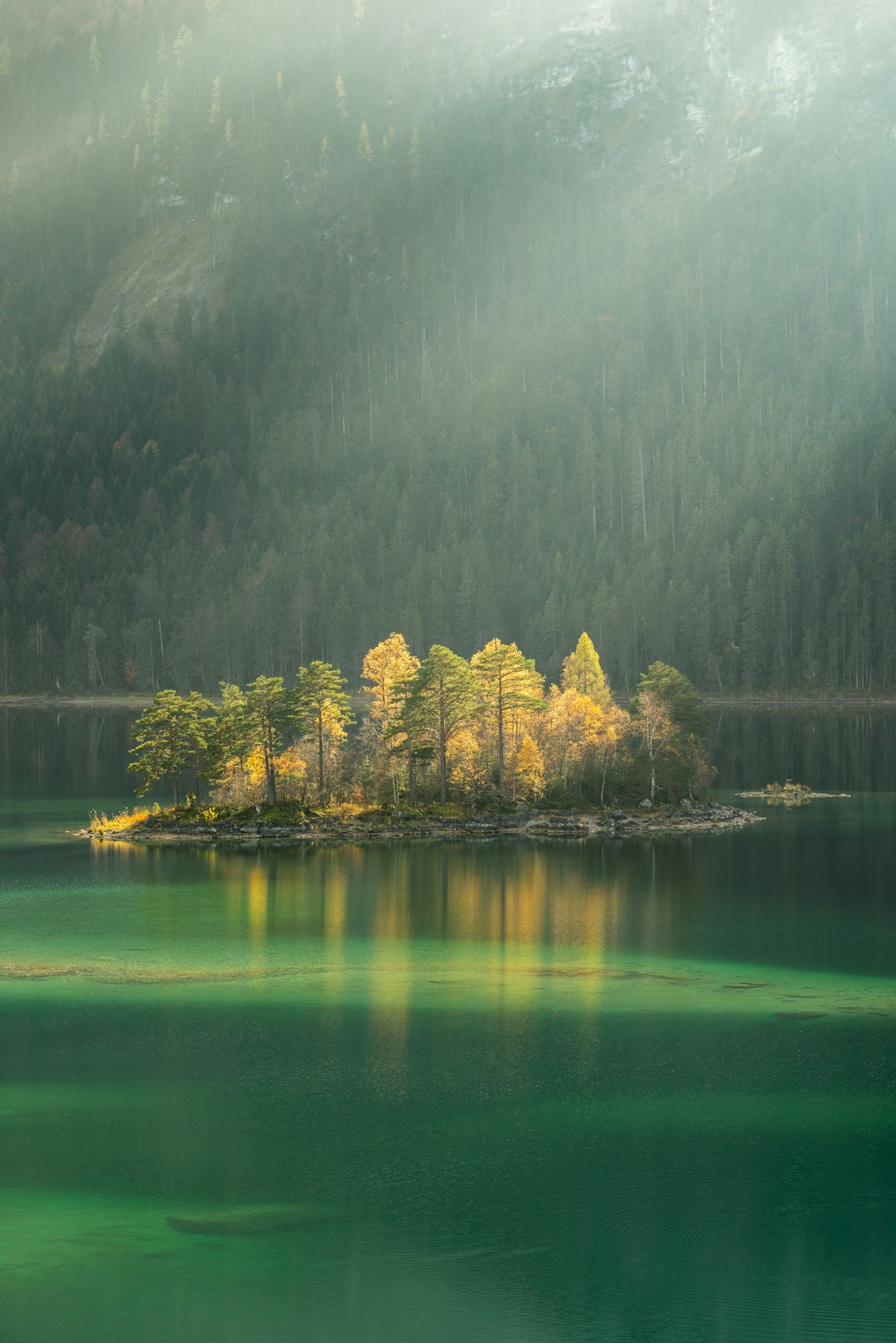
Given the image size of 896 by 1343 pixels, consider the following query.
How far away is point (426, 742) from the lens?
283 ft

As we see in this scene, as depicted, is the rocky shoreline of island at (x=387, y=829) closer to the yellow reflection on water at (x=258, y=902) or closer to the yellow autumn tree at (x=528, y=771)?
the yellow autumn tree at (x=528, y=771)

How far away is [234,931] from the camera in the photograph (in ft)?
187

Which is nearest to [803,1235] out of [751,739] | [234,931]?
[234,931]

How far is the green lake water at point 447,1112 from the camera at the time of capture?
25.7 m

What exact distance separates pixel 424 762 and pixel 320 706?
7.43 metres

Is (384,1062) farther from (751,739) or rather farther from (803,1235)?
(751,739)

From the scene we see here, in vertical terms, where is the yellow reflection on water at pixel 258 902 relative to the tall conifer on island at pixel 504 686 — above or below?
below

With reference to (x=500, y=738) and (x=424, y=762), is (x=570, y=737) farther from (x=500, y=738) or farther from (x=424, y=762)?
(x=424, y=762)

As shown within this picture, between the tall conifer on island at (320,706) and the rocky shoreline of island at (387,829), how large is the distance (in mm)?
4444

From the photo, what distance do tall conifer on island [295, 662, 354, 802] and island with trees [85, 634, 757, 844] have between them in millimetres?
98

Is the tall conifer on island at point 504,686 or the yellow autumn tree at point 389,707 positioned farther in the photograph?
the tall conifer on island at point 504,686

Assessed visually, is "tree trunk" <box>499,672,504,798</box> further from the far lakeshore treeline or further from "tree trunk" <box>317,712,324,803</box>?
"tree trunk" <box>317,712,324,803</box>

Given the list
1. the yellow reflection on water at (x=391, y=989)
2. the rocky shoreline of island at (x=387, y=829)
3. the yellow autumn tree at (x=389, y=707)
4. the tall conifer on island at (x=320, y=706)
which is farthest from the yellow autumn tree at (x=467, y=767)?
the yellow reflection on water at (x=391, y=989)

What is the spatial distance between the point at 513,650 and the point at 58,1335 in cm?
6491
